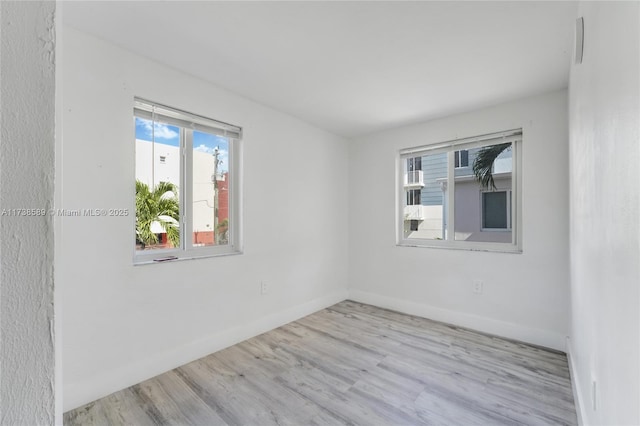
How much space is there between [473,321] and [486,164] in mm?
1621

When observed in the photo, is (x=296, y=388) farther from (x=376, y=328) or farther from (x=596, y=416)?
(x=596, y=416)

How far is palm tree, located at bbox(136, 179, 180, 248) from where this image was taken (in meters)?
2.10

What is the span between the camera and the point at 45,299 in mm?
388

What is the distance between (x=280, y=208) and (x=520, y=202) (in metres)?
2.38

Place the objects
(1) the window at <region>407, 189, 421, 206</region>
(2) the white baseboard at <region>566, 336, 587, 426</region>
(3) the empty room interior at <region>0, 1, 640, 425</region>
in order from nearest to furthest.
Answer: (3) the empty room interior at <region>0, 1, 640, 425</region> < (2) the white baseboard at <region>566, 336, 587, 426</region> < (1) the window at <region>407, 189, 421, 206</region>

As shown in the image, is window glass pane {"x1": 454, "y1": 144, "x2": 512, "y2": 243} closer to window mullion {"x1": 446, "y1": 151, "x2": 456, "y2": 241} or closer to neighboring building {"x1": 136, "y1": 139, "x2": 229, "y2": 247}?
window mullion {"x1": 446, "y1": 151, "x2": 456, "y2": 241}

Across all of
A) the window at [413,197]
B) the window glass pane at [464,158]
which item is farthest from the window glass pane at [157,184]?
the window glass pane at [464,158]

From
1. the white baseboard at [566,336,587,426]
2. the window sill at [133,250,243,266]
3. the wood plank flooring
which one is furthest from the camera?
the window sill at [133,250,243,266]

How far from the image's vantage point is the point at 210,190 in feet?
8.30

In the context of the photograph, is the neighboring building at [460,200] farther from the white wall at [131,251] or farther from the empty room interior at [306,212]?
the white wall at [131,251]

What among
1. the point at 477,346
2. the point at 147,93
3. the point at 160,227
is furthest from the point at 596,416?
the point at 147,93

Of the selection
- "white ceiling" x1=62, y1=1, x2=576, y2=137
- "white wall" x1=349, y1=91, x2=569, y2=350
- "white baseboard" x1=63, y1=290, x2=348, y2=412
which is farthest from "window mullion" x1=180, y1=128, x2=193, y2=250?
"white wall" x1=349, y1=91, x2=569, y2=350

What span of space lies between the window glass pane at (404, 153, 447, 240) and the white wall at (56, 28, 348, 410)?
1.36 metres

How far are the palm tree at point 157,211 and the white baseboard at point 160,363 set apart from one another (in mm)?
827
